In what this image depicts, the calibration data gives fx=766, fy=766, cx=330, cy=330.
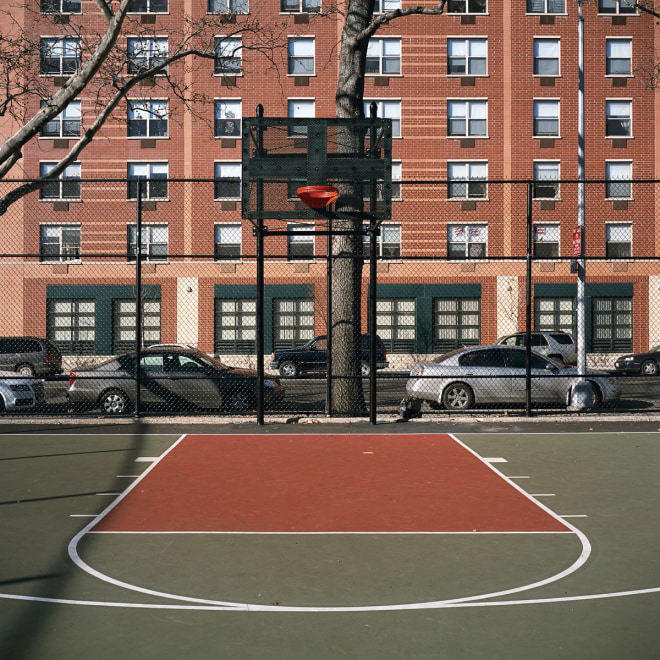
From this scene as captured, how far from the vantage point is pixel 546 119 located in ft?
126

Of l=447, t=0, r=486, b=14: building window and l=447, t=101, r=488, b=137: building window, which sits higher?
l=447, t=0, r=486, b=14: building window

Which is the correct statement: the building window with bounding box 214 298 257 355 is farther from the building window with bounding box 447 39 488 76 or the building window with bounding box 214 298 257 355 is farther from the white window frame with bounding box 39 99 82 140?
the building window with bounding box 447 39 488 76

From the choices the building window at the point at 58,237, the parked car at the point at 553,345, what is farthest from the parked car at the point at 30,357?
the parked car at the point at 553,345

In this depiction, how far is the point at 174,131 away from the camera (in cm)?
3781

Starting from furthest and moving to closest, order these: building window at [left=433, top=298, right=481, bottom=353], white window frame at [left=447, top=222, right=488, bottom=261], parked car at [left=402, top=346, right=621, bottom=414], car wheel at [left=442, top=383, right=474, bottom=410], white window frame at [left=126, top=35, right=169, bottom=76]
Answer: white window frame at [left=447, top=222, right=488, bottom=261], building window at [left=433, top=298, right=481, bottom=353], white window frame at [left=126, top=35, right=169, bottom=76], car wheel at [left=442, top=383, right=474, bottom=410], parked car at [left=402, top=346, right=621, bottom=414]

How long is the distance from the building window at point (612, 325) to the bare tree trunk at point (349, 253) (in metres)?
20.9

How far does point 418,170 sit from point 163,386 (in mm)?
25275

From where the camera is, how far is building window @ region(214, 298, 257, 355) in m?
32.3

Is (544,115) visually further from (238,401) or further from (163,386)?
(163,386)

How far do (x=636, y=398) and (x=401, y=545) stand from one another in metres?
15.0

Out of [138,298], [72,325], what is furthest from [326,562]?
[72,325]

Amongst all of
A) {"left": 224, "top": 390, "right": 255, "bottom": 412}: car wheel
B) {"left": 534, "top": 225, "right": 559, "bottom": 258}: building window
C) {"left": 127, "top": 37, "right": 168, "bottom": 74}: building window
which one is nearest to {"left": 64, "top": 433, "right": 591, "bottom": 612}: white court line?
{"left": 224, "top": 390, "right": 255, "bottom": 412}: car wheel

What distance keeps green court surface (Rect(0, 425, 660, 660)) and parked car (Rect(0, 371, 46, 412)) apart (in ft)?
17.4

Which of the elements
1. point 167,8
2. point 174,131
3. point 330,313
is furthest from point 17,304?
point 330,313
